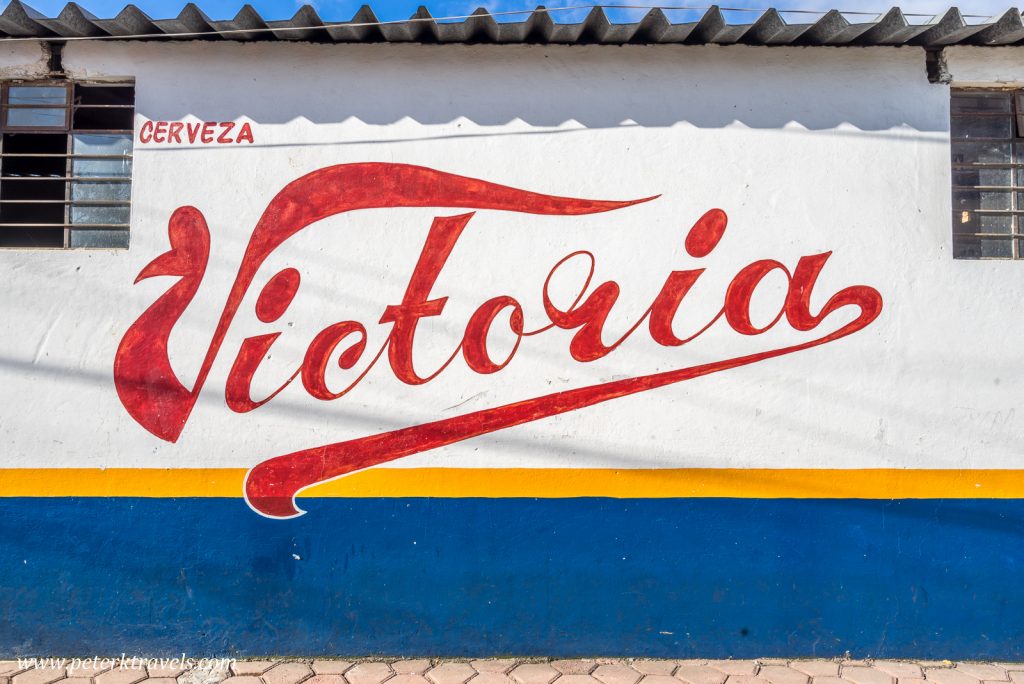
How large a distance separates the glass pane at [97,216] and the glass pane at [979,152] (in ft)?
15.1

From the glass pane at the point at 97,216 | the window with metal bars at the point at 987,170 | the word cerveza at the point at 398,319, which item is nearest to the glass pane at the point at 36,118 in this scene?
the glass pane at the point at 97,216

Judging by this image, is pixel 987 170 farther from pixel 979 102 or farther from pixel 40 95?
pixel 40 95

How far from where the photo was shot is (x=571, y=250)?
138 inches

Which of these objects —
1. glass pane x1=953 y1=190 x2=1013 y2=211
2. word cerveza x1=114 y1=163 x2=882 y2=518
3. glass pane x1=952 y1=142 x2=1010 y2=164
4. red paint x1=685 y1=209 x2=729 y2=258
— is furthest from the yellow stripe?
glass pane x1=952 y1=142 x2=1010 y2=164

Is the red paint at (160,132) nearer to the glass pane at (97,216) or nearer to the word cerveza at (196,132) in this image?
the word cerveza at (196,132)

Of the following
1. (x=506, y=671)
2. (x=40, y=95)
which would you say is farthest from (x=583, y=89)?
(x=506, y=671)

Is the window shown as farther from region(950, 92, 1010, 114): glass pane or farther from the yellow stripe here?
region(950, 92, 1010, 114): glass pane

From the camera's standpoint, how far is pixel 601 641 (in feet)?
11.5

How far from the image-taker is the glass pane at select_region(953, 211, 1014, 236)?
3.63 meters

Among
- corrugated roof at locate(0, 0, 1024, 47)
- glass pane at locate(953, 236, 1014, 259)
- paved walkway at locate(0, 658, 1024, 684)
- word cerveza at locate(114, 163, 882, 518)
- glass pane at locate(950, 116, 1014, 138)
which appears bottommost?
paved walkway at locate(0, 658, 1024, 684)

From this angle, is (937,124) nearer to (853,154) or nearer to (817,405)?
(853,154)

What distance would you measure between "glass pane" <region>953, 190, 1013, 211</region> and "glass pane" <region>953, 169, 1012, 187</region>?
51mm

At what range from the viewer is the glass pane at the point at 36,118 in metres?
3.61

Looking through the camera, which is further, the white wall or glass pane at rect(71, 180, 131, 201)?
glass pane at rect(71, 180, 131, 201)
